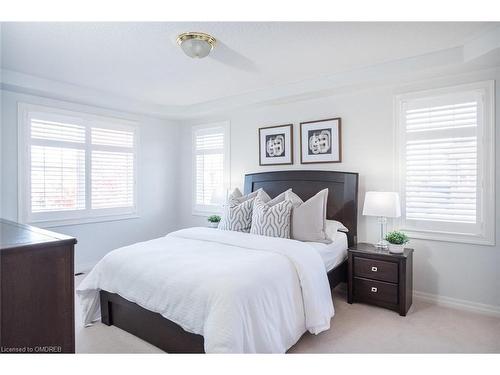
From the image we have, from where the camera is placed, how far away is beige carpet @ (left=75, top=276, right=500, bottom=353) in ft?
7.08

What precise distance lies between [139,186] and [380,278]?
3.75 m

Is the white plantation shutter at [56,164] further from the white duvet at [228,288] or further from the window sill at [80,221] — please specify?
the white duvet at [228,288]

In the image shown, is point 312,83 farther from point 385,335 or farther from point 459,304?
point 459,304

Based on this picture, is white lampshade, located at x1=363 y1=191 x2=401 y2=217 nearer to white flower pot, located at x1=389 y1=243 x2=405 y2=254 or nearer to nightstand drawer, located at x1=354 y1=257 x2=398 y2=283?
Answer: white flower pot, located at x1=389 y1=243 x2=405 y2=254

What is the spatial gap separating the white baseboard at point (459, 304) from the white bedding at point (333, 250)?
3.00 ft

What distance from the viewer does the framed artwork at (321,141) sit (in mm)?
3545

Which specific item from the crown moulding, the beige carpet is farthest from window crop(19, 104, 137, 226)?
the beige carpet

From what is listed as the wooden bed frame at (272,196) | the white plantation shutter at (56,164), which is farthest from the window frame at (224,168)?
the white plantation shutter at (56,164)

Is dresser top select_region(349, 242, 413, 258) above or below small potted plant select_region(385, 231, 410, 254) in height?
below

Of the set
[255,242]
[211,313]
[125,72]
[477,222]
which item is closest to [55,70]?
[125,72]

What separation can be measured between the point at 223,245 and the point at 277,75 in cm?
203

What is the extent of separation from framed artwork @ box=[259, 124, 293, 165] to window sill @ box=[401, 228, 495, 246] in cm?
170

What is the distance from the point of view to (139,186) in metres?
4.71
